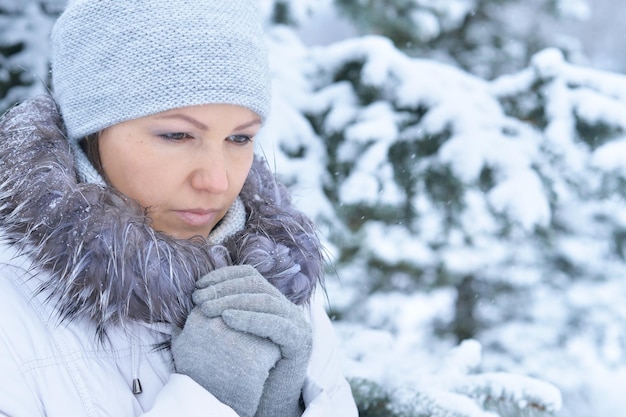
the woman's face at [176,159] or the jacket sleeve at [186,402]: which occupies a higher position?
the woman's face at [176,159]

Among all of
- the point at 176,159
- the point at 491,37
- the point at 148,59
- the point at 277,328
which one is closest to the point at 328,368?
the point at 277,328

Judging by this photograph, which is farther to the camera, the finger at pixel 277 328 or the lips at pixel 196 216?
the lips at pixel 196 216

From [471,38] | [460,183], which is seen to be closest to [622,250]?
[460,183]

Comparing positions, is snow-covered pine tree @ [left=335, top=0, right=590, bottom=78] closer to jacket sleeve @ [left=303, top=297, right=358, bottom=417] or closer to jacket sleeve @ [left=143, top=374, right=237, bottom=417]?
jacket sleeve @ [left=303, top=297, right=358, bottom=417]

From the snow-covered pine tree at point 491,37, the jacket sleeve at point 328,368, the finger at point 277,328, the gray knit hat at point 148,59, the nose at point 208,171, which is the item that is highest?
the gray knit hat at point 148,59

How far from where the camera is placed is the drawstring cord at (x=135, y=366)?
1324mm

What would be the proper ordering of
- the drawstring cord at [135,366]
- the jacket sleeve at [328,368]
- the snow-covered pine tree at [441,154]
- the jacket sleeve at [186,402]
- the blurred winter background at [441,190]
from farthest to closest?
the snow-covered pine tree at [441,154]
the blurred winter background at [441,190]
the jacket sleeve at [328,368]
the drawstring cord at [135,366]
the jacket sleeve at [186,402]

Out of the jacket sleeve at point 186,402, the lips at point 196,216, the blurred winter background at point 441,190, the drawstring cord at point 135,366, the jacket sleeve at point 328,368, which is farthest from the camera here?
the blurred winter background at point 441,190

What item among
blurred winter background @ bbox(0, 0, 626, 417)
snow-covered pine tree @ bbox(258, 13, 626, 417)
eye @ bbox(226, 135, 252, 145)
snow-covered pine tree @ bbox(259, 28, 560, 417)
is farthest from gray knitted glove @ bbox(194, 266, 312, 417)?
snow-covered pine tree @ bbox(259, 28, 560, 417)

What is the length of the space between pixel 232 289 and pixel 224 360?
0.14 m

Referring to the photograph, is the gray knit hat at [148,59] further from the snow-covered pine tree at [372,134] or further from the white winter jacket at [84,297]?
the snow-covered pine tree at [372,134]

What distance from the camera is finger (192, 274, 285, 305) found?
134 cm

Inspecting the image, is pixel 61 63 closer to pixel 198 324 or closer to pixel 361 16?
pixel 198 324

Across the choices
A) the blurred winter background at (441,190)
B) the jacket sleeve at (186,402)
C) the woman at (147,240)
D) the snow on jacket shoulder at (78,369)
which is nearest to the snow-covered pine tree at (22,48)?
the blurred winter background at (441,190)
